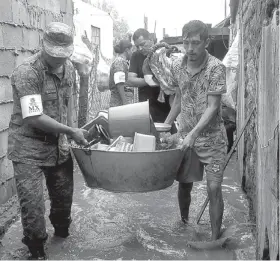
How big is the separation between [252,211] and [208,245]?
4.08 ft

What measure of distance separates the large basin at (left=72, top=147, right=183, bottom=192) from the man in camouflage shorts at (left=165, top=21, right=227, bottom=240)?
9.0 inches

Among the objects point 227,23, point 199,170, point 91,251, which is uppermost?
point 227,23

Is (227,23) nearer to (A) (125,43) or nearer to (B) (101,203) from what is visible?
(A) (125,43)

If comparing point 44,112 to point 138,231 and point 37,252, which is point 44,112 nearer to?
point 37,252

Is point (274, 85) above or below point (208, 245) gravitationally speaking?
above

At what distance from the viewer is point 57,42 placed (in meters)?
3.58

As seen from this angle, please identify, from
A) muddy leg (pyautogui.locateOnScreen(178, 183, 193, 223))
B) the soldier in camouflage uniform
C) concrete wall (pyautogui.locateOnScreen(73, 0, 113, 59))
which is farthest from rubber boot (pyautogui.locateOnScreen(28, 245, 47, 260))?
concrete wall (pyautogui.locateOnScreen(73, 0, 113, 59))

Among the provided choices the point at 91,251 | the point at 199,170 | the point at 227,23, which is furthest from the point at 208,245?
the point at 227,23

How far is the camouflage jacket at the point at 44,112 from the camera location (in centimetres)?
352

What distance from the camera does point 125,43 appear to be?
7.68 meters

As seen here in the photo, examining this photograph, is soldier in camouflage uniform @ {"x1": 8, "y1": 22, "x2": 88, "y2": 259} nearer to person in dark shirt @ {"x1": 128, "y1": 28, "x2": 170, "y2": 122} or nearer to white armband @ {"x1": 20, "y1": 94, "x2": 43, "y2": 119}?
white armband @ {"x1": 20, "y1": 94, "x2": 43, "y2": 119}

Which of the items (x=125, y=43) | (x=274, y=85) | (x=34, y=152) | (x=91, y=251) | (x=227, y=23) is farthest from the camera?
(x=227, y=23)

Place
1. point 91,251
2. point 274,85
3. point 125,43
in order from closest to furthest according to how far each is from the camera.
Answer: point 274,85 < point 91,251 < point 125,43

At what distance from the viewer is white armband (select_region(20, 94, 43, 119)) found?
3.44 m
